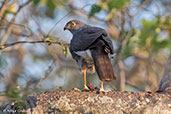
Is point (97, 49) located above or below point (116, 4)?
below

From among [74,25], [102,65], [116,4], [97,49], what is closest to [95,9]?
[74,25]

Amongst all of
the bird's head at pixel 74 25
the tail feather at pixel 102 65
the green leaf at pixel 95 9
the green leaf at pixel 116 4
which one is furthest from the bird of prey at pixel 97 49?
the green leaf at pixel 116 4

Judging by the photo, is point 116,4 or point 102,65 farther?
point 116,4

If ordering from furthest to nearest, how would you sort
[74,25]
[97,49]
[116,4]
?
[116,4], [74,25], [97,49]

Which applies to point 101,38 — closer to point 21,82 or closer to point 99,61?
point 99,61

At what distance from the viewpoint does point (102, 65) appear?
16.3ft

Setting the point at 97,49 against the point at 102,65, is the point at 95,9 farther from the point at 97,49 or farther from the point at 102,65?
the point at 102,65

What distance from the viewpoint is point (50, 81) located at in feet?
26.2

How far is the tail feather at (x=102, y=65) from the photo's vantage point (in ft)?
15.8

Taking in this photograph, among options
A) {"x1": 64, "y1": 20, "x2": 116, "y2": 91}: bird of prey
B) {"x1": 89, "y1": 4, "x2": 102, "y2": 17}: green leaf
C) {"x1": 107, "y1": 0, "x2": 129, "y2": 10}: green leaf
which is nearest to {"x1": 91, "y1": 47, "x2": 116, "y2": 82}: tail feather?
{"x1": 64, "y1": 20, "x2": 116, "y2": 91}: bird of prey

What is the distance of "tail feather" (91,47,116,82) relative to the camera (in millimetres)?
4801

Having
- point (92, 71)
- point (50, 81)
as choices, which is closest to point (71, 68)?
point (50, 81)

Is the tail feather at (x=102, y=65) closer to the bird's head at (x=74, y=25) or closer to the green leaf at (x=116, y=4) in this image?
the bird's head at (x=74, y=25)

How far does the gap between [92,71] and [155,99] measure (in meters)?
2.10
